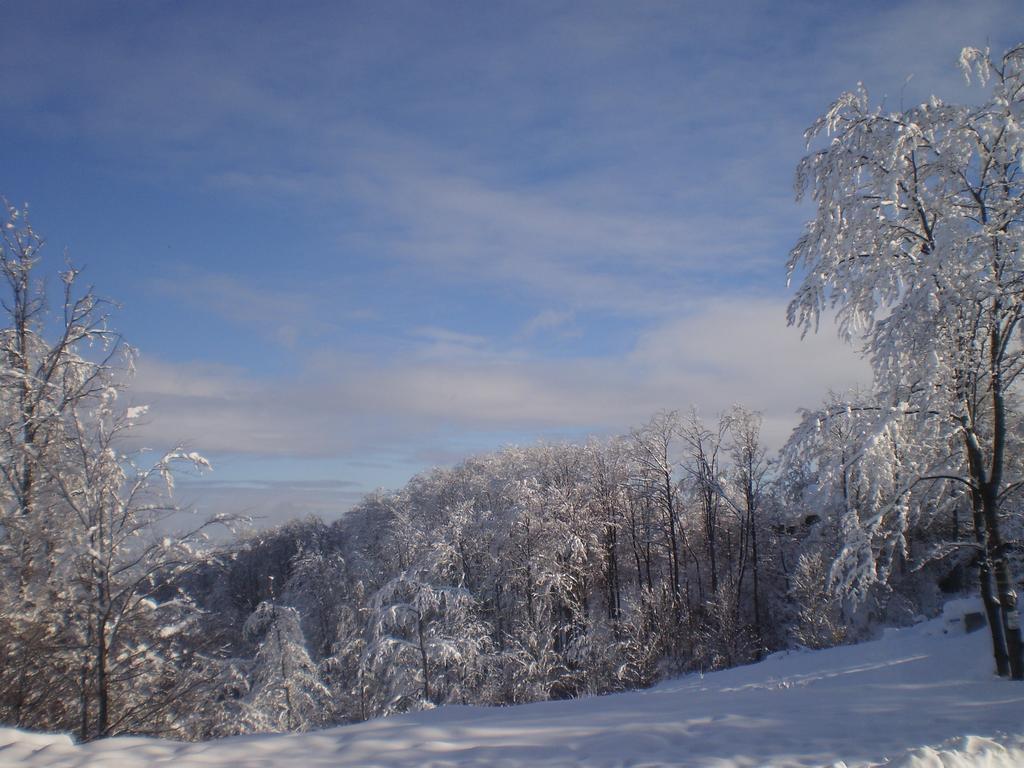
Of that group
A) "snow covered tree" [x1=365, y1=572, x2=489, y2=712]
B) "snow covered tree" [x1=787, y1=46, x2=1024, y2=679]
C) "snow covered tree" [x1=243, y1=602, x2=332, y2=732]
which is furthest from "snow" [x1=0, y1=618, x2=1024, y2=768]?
"snow covered tree" [x1=243, y1=602, x2=332, y2=732]

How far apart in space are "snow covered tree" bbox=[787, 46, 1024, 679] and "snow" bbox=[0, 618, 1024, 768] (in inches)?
115

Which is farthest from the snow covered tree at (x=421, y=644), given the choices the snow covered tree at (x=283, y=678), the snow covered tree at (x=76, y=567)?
the snow covered tree at (x=76, y=567)

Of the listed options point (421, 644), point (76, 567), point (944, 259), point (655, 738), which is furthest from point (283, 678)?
point (944, 259)

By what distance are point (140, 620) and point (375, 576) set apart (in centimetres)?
2027

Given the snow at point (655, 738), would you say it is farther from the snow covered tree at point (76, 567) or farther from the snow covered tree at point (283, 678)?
the snow covered tree at point (283, 678)

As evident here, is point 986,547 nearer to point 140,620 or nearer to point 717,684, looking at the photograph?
point 717,684

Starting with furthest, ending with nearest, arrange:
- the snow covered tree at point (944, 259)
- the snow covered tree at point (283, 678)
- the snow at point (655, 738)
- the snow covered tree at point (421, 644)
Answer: the snow covered tree at point (283, 678)
the snow covered tree at point (421, 644)
the snow covered tree at point (944, 259)
the snow at point (655, 738)

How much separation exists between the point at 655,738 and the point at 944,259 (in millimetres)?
6608

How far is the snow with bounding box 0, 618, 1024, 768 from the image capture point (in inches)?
214

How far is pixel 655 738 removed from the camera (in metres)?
5.98

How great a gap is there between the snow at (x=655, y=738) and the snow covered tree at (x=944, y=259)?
9.54 ft

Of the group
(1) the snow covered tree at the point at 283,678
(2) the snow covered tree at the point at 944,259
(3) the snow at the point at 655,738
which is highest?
(2) the snow covered tree at the point at 944,259

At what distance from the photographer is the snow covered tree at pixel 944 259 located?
27.9 ft

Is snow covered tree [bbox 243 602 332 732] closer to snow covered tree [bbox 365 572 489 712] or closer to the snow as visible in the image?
snow covered tree [bbox 365 572 489 712]
